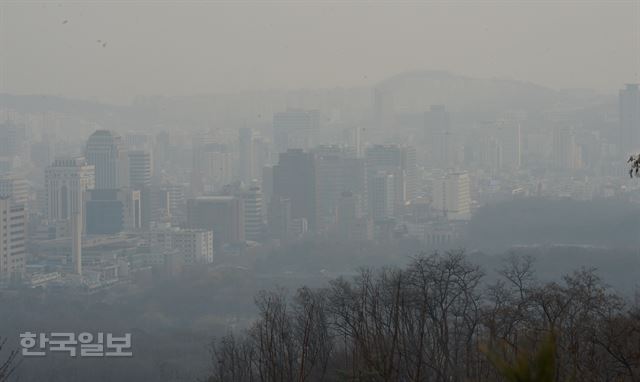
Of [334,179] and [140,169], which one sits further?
[140,169]

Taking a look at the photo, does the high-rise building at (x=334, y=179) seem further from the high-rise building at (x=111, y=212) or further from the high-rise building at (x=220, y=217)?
the high-rise building at (x=111, y=212)

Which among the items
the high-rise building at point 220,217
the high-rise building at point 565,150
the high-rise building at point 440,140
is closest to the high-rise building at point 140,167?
the high-rise building at point 220,217

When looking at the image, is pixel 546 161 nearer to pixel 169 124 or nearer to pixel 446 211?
pixel 446 211

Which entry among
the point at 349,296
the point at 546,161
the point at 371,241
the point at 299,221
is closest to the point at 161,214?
the point at 299,221

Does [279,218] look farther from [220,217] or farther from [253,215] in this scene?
[220,217]

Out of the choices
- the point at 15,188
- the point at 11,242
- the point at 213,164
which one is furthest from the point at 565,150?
the point at 11,242

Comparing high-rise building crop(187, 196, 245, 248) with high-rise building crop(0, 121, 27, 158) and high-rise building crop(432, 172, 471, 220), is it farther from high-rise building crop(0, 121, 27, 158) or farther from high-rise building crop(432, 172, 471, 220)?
high-rise building crop(0, 121, 27, 158)

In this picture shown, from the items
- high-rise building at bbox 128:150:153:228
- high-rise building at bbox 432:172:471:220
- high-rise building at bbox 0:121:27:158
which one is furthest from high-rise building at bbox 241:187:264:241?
high-rise building at bbox 0:121:27:158
